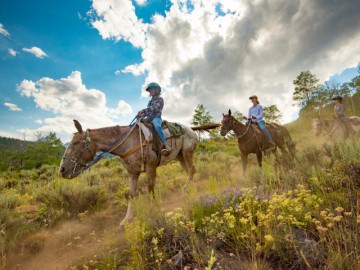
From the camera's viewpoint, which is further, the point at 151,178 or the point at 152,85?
the point at 152,85

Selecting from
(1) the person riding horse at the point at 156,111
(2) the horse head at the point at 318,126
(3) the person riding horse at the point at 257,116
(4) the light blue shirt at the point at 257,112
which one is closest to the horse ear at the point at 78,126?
(1) the person riding horse at the point at 156,111

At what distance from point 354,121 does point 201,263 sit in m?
14.4

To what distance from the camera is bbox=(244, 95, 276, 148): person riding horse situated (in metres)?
8.76

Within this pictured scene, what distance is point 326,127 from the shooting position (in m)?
12.1

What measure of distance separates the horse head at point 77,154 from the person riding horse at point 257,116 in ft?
20.9

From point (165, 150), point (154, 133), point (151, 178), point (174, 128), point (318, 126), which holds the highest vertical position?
point (318, 126)

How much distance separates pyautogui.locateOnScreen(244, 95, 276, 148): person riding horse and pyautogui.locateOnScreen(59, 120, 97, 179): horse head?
6.37 m

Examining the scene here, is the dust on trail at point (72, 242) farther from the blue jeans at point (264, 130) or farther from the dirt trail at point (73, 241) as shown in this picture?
the blue jeans at point (264, 130)

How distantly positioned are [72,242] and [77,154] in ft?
6.08

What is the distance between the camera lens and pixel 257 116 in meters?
9.04

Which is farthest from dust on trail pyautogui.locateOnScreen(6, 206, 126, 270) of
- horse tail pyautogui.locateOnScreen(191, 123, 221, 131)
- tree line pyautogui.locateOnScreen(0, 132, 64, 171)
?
tree line pyautogui.locateOnScreen(0, 132, 64, 171)

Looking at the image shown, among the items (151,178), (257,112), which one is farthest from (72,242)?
(257,112)

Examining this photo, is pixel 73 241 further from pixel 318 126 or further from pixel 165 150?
pixel 318 126

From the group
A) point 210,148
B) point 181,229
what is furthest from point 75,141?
point 210,148
